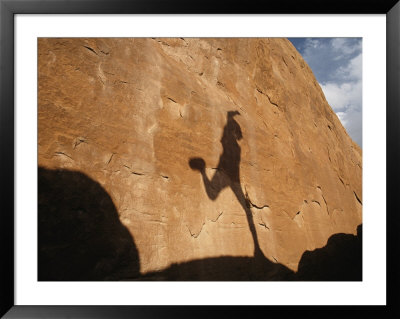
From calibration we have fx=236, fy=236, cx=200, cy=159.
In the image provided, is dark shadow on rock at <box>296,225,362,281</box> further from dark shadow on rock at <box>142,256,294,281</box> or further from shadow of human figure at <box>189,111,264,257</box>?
shadow of human figure at <box>189,111,264,257</box>

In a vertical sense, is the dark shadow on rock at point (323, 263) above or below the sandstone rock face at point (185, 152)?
below

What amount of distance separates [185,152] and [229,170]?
2.93ft

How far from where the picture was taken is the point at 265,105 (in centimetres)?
535

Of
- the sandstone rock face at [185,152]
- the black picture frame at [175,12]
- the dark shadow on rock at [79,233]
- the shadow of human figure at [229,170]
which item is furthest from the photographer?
the shadow of human figure at [229,170]

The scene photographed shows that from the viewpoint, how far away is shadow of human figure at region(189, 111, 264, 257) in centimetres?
358

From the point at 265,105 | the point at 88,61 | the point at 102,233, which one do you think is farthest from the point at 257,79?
the point at 102,233

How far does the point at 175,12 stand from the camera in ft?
7.67

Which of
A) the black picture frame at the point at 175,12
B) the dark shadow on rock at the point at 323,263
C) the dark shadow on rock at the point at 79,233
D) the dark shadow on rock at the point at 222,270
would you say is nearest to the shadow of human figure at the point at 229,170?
the dark shadow on rock at the point at 222,270

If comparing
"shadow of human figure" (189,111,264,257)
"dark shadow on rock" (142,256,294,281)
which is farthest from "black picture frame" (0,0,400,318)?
"shadow of human figure" (189,111,264,257)

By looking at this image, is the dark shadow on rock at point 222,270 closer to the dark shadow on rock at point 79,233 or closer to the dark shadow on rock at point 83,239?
the dark shadow on rock at point 83,239

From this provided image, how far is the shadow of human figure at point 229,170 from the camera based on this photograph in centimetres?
358

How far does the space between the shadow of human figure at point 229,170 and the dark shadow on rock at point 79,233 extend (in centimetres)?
137

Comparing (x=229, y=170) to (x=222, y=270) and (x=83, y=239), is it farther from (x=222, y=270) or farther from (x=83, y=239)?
(x=83, y=239)

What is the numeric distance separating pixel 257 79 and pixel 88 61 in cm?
380
